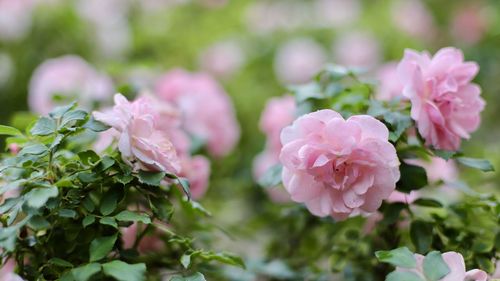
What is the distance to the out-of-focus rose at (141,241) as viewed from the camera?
92 centimetres

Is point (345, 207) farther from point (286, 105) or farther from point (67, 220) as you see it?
point (286, 105)

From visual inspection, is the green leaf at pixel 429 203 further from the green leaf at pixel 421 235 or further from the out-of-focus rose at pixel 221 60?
the out-of-focus rose at pixel 221 60

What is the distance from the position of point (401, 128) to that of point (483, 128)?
1309 mm

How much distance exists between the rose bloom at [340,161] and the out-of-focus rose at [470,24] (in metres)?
1.59

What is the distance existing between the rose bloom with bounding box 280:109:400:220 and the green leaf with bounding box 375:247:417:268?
0.06 metres

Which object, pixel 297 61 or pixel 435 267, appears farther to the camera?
pixel 297 61

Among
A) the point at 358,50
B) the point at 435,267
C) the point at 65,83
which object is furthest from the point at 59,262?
the point at 358,50

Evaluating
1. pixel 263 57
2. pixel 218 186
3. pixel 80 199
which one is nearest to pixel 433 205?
pixel 80 199

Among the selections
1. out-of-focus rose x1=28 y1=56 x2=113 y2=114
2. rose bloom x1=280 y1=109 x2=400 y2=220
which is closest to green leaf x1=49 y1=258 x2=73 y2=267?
rose bloom x1=280 y1=109 x2=400 y2=220

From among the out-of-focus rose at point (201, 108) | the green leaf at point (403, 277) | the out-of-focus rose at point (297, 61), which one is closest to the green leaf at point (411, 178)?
the green leaf at point (403, 277)

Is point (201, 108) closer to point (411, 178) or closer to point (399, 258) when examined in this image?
point (411, 178)

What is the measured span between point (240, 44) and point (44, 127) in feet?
5.03

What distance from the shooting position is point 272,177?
888mm

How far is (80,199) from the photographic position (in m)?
0.75
